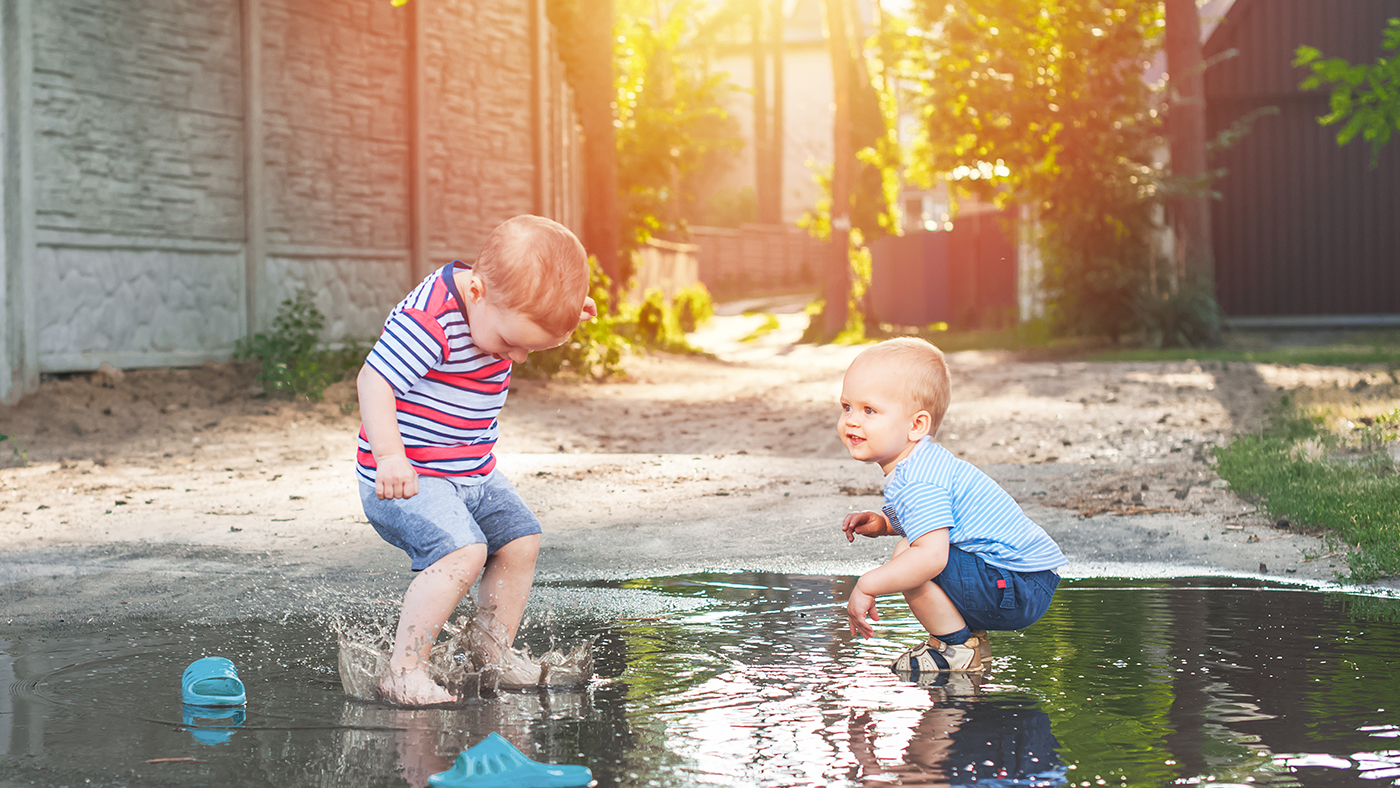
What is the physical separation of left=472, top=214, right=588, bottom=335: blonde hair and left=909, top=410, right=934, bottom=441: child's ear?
2.68 ft

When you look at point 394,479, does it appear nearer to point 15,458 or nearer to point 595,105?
point 15,458

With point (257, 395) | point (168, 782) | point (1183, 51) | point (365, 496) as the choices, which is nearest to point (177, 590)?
point (365, 496)

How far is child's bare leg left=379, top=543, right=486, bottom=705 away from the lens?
2.95 metres

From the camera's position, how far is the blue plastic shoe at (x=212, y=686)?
2.86 meters

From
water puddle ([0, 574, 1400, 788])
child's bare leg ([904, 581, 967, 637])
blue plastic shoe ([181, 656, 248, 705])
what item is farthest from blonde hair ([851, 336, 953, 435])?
blue plastic shoe ([181, 656, 248, 705])

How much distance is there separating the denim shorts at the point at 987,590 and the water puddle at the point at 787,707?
140 millimetres

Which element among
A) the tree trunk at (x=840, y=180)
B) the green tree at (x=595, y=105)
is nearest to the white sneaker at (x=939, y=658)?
the green tree at (x=595, y=105)

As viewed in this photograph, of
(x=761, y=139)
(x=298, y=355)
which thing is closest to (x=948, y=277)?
(x=298, y=355)

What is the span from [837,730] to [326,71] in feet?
30.6

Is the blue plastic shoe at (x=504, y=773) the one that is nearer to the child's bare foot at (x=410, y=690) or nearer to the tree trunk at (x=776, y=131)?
the child's bare foot at (x=410, y=690)

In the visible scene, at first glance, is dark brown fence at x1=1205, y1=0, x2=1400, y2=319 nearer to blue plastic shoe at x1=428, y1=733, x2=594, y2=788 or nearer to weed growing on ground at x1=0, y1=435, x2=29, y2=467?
weed growing on ground at x1=0, y1=435, x2=29, y2=467

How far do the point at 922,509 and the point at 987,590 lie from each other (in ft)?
0.82

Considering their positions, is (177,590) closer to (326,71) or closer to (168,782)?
(168,782)

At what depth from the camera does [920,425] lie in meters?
3.14
